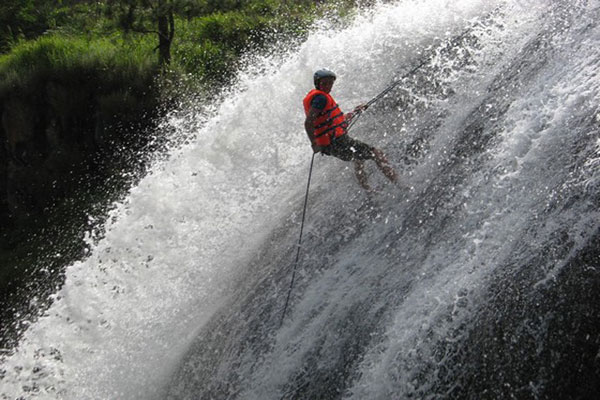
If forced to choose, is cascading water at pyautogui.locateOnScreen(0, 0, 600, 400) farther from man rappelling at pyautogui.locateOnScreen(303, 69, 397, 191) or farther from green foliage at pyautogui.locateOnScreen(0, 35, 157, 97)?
green foliage at pyautogui.locateOnScreen(0, 35, 157, 97)

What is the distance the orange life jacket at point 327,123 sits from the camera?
224 inches

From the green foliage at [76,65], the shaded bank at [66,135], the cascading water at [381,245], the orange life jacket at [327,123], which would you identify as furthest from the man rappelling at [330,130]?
the green foliage at [76,65]

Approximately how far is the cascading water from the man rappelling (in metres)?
0.27

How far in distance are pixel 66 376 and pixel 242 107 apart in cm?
449

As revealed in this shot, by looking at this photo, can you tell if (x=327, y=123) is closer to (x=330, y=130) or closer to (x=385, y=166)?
(x=330, y=130)

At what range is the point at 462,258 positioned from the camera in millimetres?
4359

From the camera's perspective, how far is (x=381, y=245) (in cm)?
501

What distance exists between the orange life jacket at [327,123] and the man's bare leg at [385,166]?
1.64ft

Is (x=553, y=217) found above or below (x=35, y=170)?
above

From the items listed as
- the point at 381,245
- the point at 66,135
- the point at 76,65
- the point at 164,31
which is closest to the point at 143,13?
the point at 164,31

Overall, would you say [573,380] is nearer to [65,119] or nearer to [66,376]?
[66,376]

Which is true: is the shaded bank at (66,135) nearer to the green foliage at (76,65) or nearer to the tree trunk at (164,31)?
the green foliage at (76,65)

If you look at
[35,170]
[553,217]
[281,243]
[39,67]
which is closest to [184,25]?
[39,67]

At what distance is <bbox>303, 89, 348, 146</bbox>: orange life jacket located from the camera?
569 centimetres
